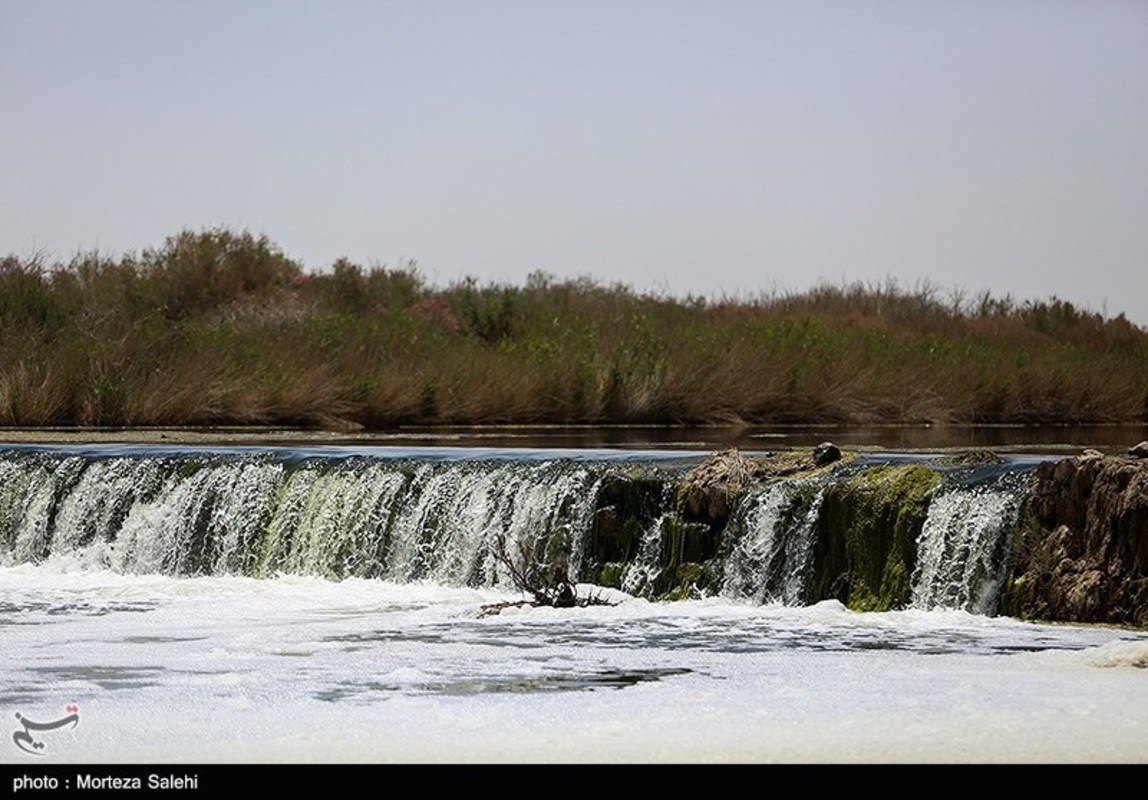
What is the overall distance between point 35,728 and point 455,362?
17.0 meters

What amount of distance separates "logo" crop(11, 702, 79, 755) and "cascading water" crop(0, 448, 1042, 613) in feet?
16.2

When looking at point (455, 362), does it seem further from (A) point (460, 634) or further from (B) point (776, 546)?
(A) point (460, 634)

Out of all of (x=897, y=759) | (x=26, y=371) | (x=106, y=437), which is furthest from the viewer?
(x=26, y=371)

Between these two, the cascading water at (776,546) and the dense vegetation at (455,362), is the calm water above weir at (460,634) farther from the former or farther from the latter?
the dense vegetation at (455,362)

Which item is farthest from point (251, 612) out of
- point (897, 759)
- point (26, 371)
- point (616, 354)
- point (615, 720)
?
point (616, 354)

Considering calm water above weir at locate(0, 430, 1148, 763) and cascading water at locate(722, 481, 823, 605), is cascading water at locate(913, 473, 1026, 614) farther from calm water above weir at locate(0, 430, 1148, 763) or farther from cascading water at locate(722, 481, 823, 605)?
cascading water at locate(722, 481, 823, 605)

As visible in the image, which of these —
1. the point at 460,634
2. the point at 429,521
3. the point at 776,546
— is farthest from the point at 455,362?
the point at 460,634

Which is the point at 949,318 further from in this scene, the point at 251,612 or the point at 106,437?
the point at 251,612

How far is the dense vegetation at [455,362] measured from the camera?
21.1 metres

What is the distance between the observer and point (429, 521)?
40.6ft

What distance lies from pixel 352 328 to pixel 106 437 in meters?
7.37

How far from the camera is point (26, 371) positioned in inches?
800

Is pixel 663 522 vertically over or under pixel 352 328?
under

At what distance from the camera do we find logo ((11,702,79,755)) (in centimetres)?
614
